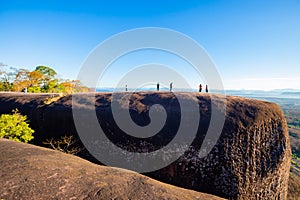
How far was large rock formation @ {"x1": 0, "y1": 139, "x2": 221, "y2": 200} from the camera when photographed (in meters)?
4.38

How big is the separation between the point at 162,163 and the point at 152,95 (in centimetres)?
610

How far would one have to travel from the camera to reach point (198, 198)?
16.8 ft

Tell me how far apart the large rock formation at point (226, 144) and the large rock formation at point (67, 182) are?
631 cm

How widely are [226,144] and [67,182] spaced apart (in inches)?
392

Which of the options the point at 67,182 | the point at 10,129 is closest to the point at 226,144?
the point at 67,182

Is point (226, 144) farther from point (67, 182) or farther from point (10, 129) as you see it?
point (10, 129)

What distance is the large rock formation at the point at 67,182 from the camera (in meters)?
4.38

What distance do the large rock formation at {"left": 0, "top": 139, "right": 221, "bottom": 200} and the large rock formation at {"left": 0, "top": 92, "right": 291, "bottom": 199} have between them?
6.31 meters

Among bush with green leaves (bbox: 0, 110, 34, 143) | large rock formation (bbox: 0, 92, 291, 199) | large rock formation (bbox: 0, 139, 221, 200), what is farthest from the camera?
large rock formation (bbox: 0, 92, 291, 199)

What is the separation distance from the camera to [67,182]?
480cm

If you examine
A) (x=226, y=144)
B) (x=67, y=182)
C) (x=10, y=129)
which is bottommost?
(x=226, y=144)

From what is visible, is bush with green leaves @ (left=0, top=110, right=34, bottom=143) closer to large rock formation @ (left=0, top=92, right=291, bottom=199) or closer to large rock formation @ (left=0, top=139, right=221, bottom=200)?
large rock formation @ (left=0, top=92, right=291, bottom=199)

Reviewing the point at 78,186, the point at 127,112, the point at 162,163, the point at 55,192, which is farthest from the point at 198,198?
the point at 127,112

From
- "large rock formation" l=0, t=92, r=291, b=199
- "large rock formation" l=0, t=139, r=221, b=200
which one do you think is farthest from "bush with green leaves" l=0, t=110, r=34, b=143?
"large rock formation" l=0, t=139, r=221, b=200
